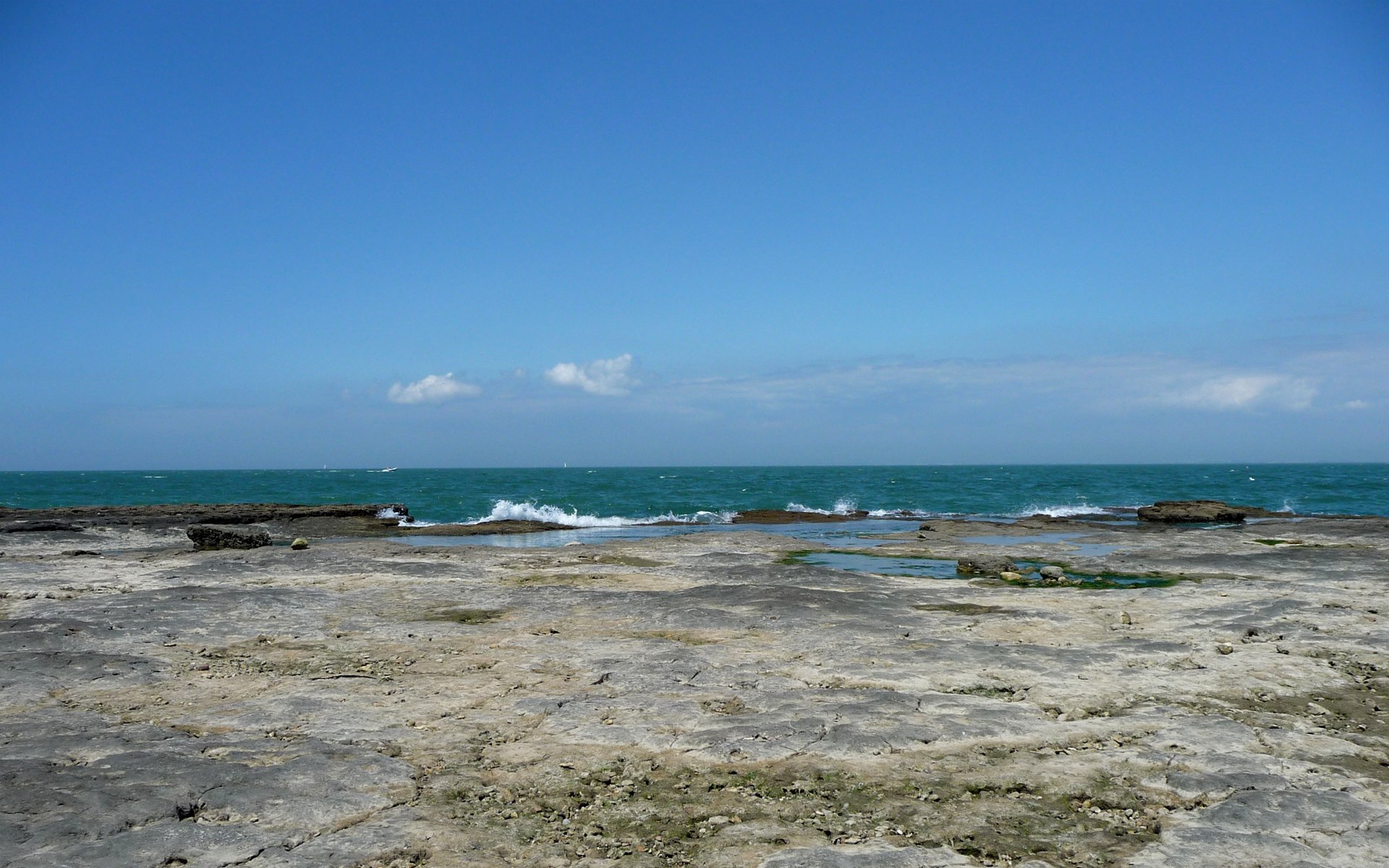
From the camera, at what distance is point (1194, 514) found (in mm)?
42688

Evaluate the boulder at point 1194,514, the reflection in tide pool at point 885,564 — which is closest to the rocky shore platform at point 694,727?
the reflection in tide pool at point 885,564

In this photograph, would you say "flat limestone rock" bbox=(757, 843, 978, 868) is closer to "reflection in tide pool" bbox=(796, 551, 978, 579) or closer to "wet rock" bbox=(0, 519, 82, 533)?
"reflection in tide pool" bbox=(796, 551, 978, 579)

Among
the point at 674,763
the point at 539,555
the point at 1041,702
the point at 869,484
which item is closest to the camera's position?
the point at 674,763

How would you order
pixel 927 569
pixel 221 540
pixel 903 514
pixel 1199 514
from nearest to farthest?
pixel 927 569 → pixel 221 540 → pixel 1199 514 → pixel 903 514

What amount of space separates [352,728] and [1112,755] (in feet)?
22.8

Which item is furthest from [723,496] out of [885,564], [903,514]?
[885,564]

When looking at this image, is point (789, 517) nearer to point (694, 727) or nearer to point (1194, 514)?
point (1194, 514)

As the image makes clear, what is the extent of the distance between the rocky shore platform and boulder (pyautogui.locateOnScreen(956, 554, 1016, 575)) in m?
3.52

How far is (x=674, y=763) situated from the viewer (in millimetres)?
7277

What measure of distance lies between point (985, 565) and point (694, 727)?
46.3 ft

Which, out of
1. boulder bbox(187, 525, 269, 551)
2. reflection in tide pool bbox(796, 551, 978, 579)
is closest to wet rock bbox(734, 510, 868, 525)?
reflection in tide pool bbox(796, 551, 978, 579)

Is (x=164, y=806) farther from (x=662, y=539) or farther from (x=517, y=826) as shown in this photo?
(x=662, y=539)

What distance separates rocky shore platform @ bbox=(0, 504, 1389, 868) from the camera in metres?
5.85

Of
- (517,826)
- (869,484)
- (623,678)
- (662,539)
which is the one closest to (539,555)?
(662,539)
